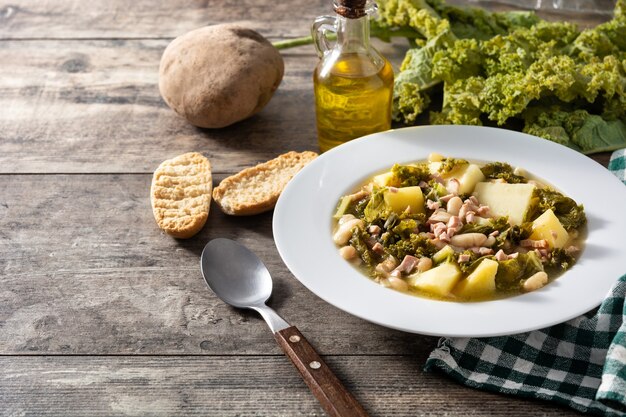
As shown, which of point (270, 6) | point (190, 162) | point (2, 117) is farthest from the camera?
point (270, 6)

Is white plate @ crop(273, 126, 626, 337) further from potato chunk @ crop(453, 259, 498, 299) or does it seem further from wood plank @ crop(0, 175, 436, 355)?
wood plank @ crop(0, 175, 436, 355)

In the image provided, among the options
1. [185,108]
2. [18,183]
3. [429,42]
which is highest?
[429,42]

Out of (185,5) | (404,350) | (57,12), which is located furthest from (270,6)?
(404,350)

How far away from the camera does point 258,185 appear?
2.78m

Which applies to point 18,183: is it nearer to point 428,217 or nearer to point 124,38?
point 124,38

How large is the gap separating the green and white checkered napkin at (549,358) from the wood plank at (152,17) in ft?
7.62

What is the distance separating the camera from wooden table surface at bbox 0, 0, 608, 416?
6.65ft

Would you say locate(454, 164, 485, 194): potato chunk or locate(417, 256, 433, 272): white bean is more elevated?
locate(454, 164, 485, 194): potato chunk

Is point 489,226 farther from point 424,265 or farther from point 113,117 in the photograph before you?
point 113,117

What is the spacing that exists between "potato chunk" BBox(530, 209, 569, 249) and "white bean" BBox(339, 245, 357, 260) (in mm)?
519

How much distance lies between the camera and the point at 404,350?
2.15 meters

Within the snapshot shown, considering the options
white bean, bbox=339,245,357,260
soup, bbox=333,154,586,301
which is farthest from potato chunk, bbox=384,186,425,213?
white bean, bbox=339,245,357,260

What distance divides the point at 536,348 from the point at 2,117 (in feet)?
8.11

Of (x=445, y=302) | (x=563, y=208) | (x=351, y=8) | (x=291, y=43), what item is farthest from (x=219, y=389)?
(x=291, y=43)
